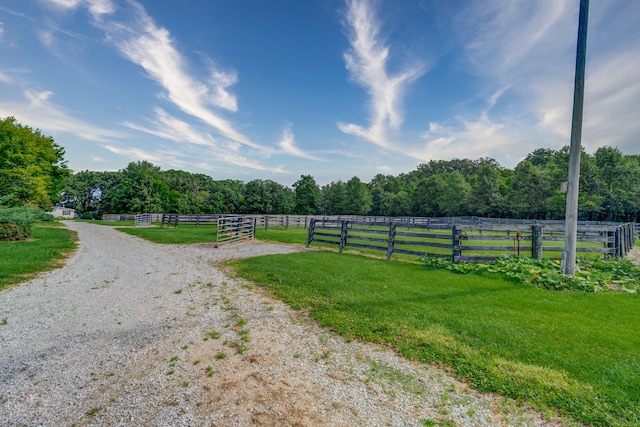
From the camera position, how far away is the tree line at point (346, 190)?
22469 millimetres

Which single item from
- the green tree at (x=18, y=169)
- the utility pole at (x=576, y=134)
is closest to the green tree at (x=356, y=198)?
the green tree at (x=18, y=169)

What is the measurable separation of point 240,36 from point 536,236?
16122 mm

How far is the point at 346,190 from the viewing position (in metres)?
69.9

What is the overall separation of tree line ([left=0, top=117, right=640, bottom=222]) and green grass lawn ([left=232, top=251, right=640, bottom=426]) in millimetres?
21720

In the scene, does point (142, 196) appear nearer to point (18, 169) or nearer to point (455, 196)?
point (18, 169)

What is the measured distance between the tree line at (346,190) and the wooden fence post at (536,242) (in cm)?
1782

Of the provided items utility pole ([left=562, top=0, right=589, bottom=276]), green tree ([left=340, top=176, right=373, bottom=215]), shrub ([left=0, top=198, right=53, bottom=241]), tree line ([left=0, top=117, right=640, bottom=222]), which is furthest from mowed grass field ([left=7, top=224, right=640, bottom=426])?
green tree ([left=340, top=176, right=373, bottom=215])

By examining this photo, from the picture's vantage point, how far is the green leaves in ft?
19.9

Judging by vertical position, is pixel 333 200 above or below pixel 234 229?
above

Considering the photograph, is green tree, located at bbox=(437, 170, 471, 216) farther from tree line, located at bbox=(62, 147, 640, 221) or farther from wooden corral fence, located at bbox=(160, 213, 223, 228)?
wooden corral fence, located at bbox=(160, 213, 223, 228)

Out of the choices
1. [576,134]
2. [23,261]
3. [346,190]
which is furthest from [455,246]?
[346,190]

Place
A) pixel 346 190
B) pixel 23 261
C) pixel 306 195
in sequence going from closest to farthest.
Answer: pixel 23 261 < pixel 306 195 < pixel 346 190

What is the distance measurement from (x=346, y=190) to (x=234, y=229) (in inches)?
2189

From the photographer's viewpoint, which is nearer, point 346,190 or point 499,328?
point 499,328
